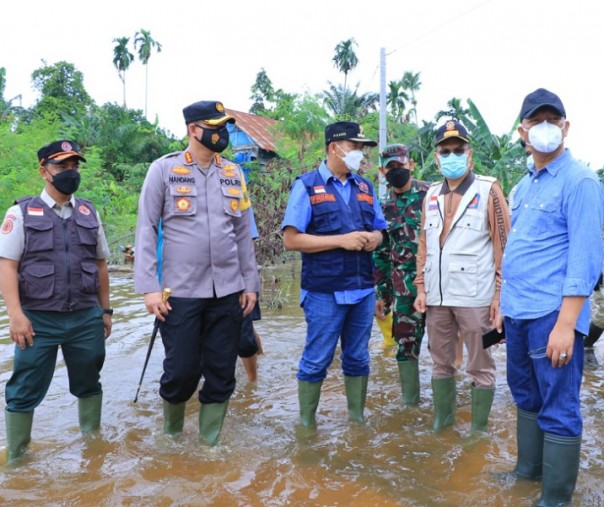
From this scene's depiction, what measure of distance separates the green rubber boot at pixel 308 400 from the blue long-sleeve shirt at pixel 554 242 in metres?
1.56

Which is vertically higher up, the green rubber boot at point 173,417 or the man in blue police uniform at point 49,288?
the man in blue police uniform at point 49,288

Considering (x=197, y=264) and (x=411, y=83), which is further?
(x=411, y=83)

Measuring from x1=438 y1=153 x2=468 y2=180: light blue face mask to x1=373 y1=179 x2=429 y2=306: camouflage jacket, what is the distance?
737 mm

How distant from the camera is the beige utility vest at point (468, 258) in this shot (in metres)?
3.81

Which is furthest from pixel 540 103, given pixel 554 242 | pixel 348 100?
→ pixel 348 100

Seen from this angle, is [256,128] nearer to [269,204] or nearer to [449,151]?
[269,204]

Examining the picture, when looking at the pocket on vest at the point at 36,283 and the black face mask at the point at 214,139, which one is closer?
the pocket on vest at the point at 36,283

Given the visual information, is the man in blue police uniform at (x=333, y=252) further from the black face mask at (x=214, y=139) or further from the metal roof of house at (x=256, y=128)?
the metal roof of house at (x=256, y=128)

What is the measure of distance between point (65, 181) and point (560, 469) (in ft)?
11.0

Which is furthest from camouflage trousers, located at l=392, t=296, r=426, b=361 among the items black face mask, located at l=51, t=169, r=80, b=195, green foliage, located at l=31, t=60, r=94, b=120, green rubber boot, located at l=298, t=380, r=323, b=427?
green foliage, located at l=31, t=60, r=94, b=120

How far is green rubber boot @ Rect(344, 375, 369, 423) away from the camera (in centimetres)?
421

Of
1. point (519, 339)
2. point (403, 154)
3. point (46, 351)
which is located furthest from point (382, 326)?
point (46, 351)

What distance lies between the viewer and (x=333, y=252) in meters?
3.93

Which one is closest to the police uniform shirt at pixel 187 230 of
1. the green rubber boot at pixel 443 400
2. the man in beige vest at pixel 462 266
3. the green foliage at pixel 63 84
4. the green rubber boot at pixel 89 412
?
the green rubber boot at pixel 89 412
